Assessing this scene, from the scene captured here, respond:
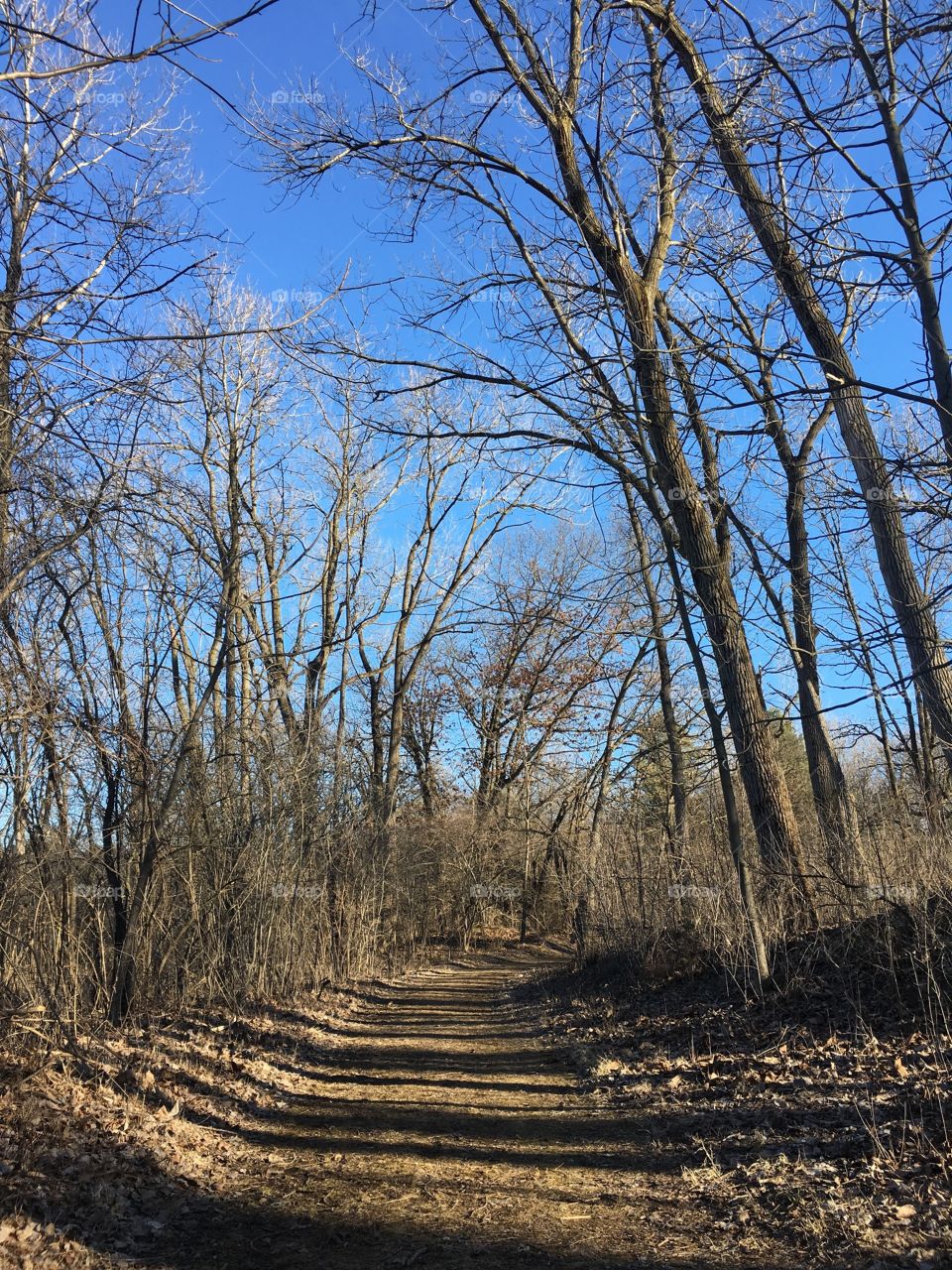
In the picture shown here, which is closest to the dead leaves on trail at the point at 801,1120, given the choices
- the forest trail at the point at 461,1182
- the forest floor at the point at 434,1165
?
the forest floor at the point at 434,1165

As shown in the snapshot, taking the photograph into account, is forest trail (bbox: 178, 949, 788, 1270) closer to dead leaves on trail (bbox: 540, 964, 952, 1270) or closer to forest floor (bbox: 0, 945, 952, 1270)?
forest floor (bbox: 0, 945, 952, 1270)

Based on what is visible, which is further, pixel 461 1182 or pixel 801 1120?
pixel 801 1120

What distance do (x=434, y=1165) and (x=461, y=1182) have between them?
34 centimetres

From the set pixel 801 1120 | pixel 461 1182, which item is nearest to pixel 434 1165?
pixel 461 1182

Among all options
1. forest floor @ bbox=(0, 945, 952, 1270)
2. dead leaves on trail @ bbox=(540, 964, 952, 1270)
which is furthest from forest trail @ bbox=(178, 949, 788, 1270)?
dead leaves on trail @ bbox=(540, 964, 952, 1270)

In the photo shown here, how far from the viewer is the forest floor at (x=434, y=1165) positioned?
372cm

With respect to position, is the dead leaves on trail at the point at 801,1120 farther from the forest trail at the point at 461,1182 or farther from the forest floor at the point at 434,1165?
the forest trail at the point at 461,1182

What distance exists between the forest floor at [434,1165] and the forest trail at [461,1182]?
0.02m

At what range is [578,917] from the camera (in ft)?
45.1

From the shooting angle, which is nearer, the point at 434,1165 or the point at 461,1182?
the point at 461,1182

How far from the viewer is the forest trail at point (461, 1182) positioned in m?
3.75

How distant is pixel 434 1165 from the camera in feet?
16.1

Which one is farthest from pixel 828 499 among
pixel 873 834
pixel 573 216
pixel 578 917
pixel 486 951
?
pixel 486 951

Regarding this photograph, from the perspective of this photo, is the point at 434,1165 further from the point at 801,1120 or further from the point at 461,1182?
the point at 801,1120
